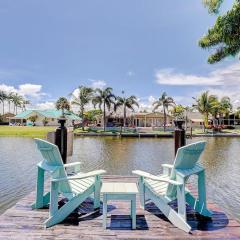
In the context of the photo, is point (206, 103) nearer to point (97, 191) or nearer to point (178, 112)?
point (178, 112)

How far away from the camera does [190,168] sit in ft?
13.4

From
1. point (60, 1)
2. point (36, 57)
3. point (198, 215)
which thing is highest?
point (36, 57)

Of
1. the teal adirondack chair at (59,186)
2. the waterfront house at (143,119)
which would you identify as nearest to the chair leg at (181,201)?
the teal adirondack chair at (59,186)

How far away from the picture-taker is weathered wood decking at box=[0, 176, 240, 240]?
3.54 metres

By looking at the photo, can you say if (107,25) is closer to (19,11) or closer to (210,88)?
(19,11)

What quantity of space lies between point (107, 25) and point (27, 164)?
11365mm

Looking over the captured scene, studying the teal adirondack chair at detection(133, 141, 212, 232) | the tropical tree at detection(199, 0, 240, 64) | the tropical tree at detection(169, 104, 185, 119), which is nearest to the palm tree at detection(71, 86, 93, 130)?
the tropical tree at detection(169, 104, 185, 119)

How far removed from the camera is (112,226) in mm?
3871

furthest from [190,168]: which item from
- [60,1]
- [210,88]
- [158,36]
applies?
[210,88]

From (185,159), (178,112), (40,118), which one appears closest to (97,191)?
(185,159)

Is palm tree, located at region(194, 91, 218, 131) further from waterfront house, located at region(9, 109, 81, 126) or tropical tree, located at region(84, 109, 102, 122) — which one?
waterfront house, located at region(9, 109, 81, 126)

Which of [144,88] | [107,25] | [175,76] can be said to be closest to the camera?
[107,25]

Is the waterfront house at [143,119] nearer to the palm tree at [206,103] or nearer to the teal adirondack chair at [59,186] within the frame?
the palm tree at [206,103]

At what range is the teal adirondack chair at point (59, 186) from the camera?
3848mm
